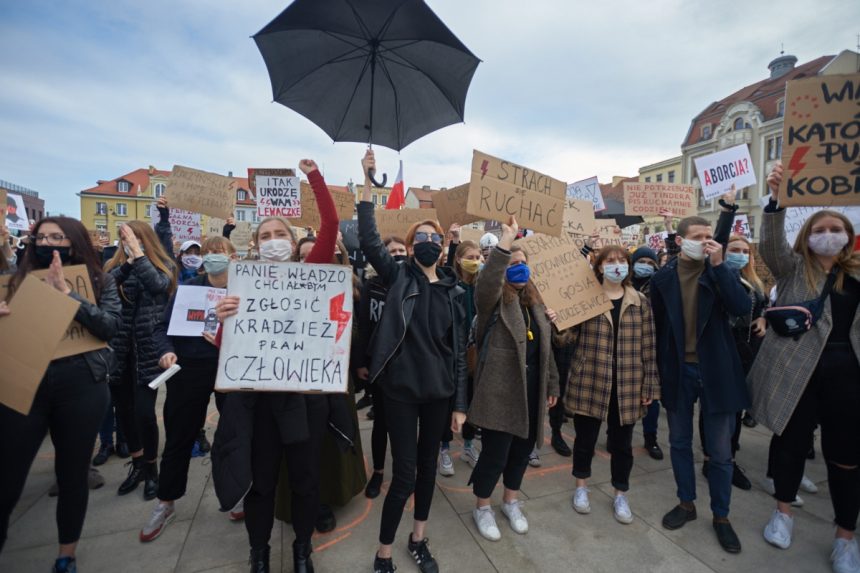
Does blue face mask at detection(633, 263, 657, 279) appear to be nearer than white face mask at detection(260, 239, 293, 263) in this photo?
No

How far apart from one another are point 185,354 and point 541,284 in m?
2.92

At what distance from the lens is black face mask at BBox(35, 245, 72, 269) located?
8.22 feet

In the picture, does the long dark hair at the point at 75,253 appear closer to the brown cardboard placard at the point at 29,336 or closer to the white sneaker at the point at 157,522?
the brown cardboard placard at the point at 29,336

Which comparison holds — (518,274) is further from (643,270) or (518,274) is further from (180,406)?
(180,406)

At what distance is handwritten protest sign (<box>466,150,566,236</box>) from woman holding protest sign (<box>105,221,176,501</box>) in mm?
2671

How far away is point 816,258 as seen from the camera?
3.02 m

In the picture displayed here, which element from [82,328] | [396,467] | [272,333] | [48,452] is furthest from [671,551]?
[48,452]

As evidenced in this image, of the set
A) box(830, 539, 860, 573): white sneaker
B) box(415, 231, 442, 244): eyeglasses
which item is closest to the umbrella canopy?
box(415, 231, 442, 244): eyeglasses

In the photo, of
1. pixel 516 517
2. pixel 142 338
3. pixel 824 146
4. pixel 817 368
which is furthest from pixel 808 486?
pixel 142 338

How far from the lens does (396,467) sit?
2609 mm

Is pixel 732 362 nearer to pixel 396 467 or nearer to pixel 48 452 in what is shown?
pixel 396 467

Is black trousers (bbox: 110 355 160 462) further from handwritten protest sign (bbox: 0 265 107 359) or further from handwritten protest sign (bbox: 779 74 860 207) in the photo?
handwritten protest sign (bbox: 779 74 860 207)

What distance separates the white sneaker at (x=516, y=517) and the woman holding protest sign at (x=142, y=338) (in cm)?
308

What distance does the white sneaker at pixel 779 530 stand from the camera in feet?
9.88
